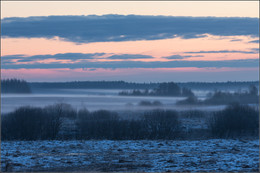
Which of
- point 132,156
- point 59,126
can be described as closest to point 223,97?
point 59,126

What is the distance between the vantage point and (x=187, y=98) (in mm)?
78312

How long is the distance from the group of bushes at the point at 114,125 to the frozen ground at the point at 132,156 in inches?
453

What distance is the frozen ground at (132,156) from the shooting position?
16.1 meters

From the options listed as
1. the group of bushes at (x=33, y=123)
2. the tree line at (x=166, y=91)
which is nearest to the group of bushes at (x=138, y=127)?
the group of bushes at (x=33, y=123)

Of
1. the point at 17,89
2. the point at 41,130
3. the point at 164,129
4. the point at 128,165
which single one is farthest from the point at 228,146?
the point at 17,89

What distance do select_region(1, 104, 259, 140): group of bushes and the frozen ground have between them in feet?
37.8

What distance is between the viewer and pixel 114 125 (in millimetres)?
37781

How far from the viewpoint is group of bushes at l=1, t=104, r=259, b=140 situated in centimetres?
3636

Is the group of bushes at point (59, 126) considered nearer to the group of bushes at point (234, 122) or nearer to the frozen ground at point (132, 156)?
the group of bushes at point (234, 122)

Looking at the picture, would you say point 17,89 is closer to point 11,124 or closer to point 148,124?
point 11,124

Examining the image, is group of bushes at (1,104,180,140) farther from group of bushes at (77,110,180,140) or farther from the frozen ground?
the frozen ground

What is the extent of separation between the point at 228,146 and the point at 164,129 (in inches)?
593

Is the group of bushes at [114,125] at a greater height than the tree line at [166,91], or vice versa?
the tree line at [166,91]

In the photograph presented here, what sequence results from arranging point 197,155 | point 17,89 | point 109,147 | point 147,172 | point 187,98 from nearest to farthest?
point 147,172 < point 197,155 < point 109,147 < point 17,89 < point 187,98
